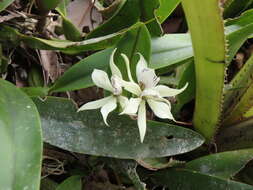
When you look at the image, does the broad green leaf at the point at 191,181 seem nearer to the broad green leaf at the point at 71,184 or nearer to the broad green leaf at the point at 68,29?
the broad green leaf at the point at 71,184

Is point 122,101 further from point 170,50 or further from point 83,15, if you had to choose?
point 83,15

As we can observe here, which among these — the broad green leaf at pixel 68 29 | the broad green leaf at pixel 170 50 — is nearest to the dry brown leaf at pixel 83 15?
the broad green leaf at pixel 68 29

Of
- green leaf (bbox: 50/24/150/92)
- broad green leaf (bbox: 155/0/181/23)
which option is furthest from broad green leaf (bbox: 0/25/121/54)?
broad green leaf (bbox: 155/0/181/23)

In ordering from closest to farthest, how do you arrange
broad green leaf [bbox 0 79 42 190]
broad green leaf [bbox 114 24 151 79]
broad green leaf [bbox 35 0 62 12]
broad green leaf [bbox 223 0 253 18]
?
1. broad green leaf [bbox 0 79 42 190]
2. broad green leaf [bbox 114 24 151 79]
3. broad green leaf [bbox 35 0 62 12]
4. broad green leaf [bbox 223 0 253 18]

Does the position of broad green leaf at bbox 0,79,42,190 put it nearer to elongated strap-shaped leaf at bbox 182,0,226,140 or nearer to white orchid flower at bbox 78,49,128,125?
white orchid flower at bbox 78,49,128,125

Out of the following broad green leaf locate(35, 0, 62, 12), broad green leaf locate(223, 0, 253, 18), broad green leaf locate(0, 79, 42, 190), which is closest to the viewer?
broad green leaf locate(0, 79, 42, 190)

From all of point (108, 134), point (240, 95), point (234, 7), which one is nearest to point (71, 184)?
point (108, 134)
